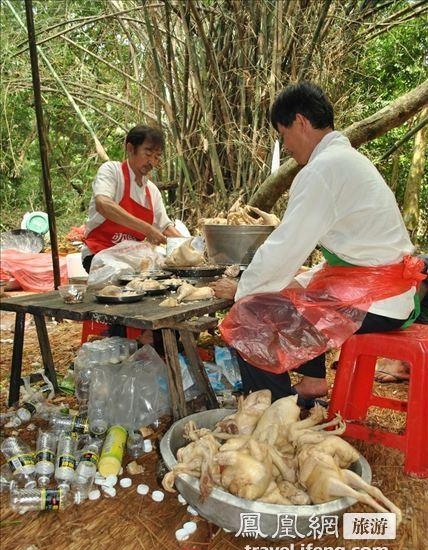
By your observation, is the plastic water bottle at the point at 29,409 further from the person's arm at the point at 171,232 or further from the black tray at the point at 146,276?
the person's arm at the point at 171,232

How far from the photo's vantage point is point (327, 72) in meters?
4.69

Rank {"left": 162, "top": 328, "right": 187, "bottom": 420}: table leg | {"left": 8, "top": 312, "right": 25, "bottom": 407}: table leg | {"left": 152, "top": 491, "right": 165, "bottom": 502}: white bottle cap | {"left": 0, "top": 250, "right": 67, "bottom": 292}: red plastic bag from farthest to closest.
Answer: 1. {"left": 0, "top": 250, "right": 67, "bottom": 292}: red plastic bag
2. {"left": 8, "top": 312, "right": 25, "bottom": 407}: table leg
3. {"left": 162, "top": 328, "right": 187, "bottom": 420}: table leg
4. {"left": 152, "top": 491, "right": 165, "bottom": 502}: white bottle cap

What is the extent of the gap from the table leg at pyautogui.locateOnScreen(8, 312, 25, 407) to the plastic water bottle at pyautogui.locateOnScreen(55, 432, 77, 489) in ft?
2.77

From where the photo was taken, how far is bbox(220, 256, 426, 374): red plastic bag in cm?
230

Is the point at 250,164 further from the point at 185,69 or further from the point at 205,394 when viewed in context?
the point at 205,394

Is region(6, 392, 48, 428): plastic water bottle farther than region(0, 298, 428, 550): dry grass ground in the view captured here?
Yes

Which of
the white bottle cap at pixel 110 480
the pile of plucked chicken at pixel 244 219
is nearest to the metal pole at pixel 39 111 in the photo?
the pile of plucked chicken at pixel 244 219

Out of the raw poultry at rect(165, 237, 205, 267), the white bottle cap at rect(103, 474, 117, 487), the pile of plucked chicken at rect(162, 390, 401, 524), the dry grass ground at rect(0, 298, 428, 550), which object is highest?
the raw poultry at rect(165, 237, 205, 267)

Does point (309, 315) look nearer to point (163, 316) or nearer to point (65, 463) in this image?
point (163, 316)

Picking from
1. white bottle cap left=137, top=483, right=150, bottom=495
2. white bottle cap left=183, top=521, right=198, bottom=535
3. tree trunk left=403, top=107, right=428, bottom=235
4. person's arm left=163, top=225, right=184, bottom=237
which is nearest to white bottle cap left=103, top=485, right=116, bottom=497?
white bottle cap left=137, top=483, right=150, bottom=495

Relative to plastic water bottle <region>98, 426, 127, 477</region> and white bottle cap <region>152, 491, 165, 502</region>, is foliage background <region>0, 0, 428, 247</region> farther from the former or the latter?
white bottle cap <region>152, 491, 165, 502</region>

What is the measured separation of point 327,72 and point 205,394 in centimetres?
360

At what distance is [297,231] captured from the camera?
88.7 inches

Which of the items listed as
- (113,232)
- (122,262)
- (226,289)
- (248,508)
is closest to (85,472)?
(248,508)
